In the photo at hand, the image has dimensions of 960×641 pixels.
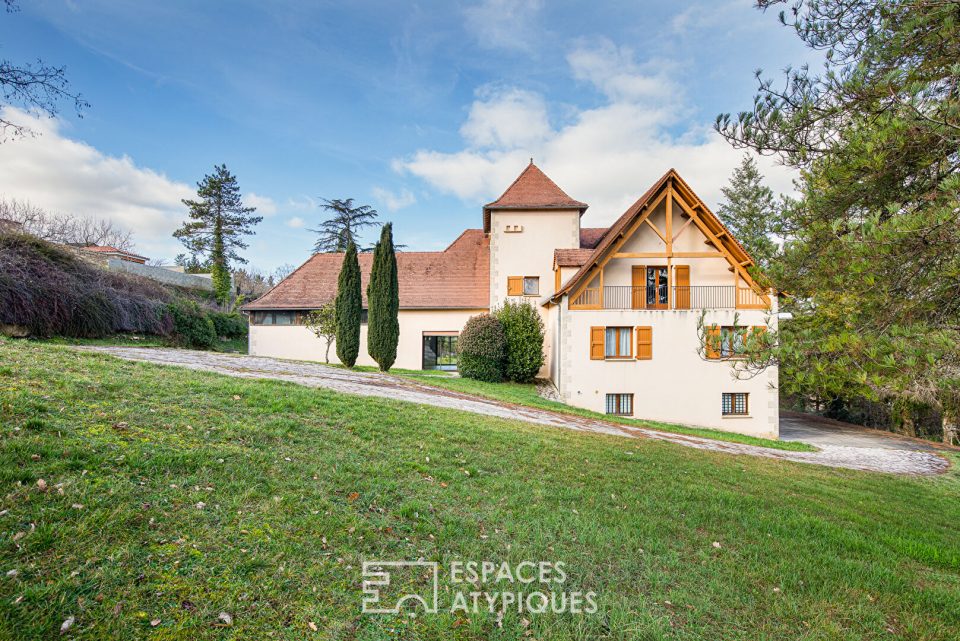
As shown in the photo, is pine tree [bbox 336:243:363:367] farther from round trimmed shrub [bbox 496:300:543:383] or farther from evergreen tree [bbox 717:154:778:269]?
evergreen tree [bbox 717:154:778:269]

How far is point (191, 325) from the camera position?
21625mm

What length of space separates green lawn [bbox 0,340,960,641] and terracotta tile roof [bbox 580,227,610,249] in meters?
16.5

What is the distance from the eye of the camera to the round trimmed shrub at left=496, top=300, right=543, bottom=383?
61.6ft

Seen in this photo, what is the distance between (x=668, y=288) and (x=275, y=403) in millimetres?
14478

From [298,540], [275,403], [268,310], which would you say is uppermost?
[268,310]

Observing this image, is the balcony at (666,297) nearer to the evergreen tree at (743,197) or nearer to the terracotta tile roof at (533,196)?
the terracotta tile roof at (533,196)

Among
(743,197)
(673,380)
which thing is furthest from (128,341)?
(743,197)

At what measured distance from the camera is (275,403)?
22.2 ft

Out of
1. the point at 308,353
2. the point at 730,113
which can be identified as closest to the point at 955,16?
the point at 730,113

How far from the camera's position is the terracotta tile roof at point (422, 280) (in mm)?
22781

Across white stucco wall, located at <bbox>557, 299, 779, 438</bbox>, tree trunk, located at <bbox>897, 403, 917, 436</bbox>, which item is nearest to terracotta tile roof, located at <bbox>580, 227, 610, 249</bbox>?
white stucco wall, located at <bbox>557, 299, 779, 438</bbox>

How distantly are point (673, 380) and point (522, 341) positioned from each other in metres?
6.37

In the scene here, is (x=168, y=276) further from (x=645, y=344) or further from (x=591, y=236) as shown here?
(x=645, y=344)

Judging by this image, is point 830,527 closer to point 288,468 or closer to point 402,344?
point 288,468
